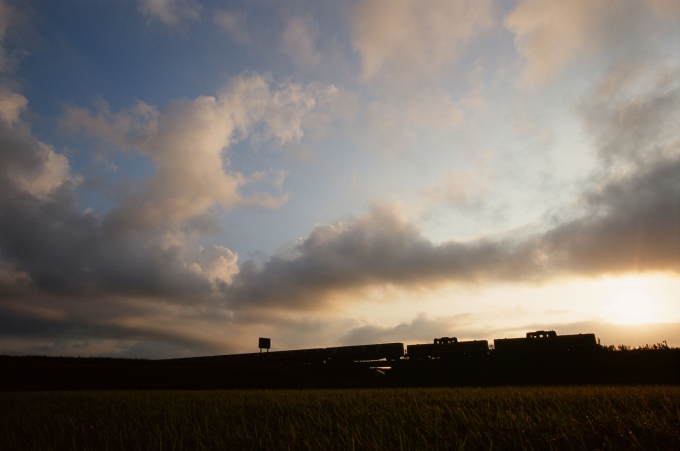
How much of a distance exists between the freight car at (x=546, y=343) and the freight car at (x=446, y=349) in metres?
1.15

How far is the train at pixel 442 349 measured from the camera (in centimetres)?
2489

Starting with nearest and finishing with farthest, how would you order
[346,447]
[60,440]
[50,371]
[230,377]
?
[346,447], [60,440], [50,371], [230,377]

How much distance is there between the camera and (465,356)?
90.4 ft

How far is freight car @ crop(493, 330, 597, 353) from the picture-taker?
24.5m

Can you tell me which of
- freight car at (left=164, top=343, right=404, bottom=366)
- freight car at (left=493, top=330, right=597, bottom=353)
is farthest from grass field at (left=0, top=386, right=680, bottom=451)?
freight car at (left=164, top=343, right=404, bottom=366)

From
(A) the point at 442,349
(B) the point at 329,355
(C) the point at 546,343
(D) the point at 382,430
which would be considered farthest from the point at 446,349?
(D) the point at 382,430

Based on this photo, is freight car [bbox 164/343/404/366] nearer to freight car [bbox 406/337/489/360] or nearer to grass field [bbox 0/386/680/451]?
freight car [bbox 406/337/489/360]

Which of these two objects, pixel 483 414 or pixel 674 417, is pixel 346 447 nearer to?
pixel 483 414

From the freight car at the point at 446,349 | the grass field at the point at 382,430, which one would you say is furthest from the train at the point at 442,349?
the grass field at the point at 382,430

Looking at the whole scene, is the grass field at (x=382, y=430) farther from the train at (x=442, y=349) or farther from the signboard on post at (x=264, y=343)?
the signboard on post at (x=264, y=343)

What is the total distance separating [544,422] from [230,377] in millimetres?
22092

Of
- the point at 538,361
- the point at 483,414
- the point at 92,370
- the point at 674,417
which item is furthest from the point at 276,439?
the point at 538,361

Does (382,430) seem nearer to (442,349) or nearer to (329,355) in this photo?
(442,349)

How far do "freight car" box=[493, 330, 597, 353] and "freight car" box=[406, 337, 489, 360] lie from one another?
115 cm
